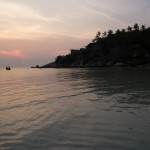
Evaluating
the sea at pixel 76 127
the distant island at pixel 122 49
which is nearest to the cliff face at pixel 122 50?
the distant island at pixel 122 49

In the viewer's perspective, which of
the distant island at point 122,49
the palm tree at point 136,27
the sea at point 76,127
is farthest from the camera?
the palm tree at point 136,27

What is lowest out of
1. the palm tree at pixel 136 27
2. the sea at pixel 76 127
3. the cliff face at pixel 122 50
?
the sea at pixel 76 127

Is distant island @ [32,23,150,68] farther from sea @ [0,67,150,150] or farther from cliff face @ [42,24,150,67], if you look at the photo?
sea @ [0,67,150,150]

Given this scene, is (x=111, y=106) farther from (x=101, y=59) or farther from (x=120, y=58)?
(x=101, y=59)

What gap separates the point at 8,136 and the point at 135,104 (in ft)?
31.3

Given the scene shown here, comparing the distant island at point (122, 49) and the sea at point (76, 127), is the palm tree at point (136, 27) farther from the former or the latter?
the sea at point (76, 127)

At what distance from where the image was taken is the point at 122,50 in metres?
160

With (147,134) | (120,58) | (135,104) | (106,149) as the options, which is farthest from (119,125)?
(120,58)

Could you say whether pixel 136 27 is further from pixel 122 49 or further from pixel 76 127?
pixel 76 127

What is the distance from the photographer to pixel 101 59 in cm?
17488

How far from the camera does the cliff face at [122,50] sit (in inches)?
5910

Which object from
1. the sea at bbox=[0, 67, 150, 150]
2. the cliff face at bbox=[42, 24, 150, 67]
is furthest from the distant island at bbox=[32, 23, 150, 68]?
the sea at bbox=[0, 67, 150, 150]

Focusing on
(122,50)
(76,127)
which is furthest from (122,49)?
(76,127)

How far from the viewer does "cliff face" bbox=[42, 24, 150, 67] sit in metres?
150
